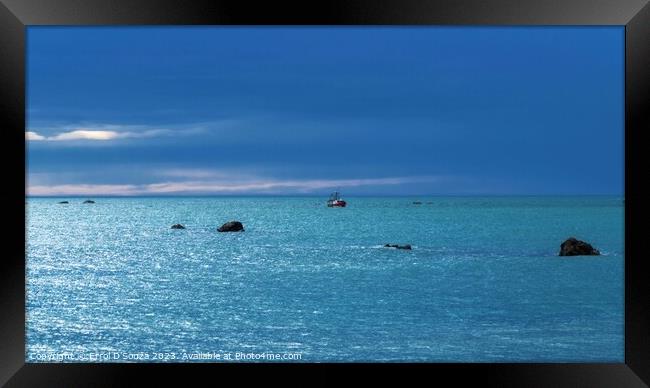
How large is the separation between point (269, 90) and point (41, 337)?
2031cm

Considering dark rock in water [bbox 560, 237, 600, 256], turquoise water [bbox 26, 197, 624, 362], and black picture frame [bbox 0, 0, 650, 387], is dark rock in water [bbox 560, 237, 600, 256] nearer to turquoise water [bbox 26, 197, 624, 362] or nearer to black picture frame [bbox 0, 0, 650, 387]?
turquoise water [bbox 26, 197, 624, 362]

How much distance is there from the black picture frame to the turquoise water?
8.75 metres

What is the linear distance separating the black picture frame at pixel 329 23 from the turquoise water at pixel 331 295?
8.75 m

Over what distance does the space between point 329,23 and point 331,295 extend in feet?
57.2

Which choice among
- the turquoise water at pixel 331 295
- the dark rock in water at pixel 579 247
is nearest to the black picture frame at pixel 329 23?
the turquoise water at pixel 331 295

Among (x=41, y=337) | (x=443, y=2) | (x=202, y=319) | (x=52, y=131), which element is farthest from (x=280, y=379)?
(x=52, y=131)

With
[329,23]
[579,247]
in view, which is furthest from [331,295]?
[329,23]

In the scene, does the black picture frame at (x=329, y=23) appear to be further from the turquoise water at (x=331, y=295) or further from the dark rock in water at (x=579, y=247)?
the dark rock in water at (x=579, y=247)

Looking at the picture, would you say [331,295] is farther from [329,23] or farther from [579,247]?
[329,23]

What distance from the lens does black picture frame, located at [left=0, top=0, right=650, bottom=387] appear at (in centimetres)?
292

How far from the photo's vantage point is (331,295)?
19.9m

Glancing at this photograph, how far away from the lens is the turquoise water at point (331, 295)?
52.6ft

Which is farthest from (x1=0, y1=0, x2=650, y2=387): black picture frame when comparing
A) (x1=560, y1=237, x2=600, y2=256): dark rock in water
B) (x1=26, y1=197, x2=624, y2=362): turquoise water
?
(x1=560, y1=237, x2=600, y2=256): dark rock in water

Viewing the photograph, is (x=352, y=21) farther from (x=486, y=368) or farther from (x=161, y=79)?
(x=161, y=79)
